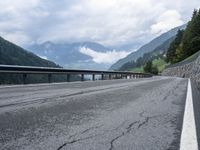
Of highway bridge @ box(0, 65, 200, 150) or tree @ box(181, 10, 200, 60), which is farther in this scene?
tree @ box(181, 10, 200, 60)

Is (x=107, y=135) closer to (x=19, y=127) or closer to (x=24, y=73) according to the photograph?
(x=19, y=127)

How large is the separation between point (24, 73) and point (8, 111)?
41.4ft

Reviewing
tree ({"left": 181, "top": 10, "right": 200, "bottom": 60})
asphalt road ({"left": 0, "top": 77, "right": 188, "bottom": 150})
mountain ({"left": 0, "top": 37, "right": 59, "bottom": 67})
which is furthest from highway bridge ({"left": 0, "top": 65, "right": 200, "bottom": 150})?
mountain ({"left": 0, "top": 37, "right": 59, "bottom": 67})

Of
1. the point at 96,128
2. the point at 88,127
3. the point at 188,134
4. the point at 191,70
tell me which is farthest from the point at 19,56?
the point at 188,134

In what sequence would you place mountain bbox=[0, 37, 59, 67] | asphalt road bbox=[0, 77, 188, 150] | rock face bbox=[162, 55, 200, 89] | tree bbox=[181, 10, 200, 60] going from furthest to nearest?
mountain bbox=[0, 37, 59, 67]
tree bbox=[181, 10, 200, 60]
rock face bbox=[162, 55, 200, 89]
asphalt road bbox=[0, 77, 188, 150]

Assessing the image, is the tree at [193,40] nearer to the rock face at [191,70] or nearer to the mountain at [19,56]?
the rock face at [191,70]

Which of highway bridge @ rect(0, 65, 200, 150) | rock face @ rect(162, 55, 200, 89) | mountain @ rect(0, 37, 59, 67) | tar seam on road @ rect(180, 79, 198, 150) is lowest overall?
tar seam on road @ rect(180, 79, 198, 150)

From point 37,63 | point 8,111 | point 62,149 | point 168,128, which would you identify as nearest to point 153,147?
point 62,149

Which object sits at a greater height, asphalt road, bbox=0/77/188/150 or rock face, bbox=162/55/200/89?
rock face, bbox=162/55/200/89

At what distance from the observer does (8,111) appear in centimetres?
725

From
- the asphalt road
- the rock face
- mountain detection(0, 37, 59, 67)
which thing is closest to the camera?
the asphalt road

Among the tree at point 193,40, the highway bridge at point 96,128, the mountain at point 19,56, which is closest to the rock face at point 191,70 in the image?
the highway bridge at point 96,128

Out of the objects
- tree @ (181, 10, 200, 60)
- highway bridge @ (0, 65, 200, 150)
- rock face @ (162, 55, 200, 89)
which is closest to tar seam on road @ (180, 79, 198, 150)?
highway bridge @ (0, 65, 200, 150)

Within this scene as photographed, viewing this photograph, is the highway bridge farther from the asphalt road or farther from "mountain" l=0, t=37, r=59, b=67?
"mountain" l=0, t=37, r=59, b=67
